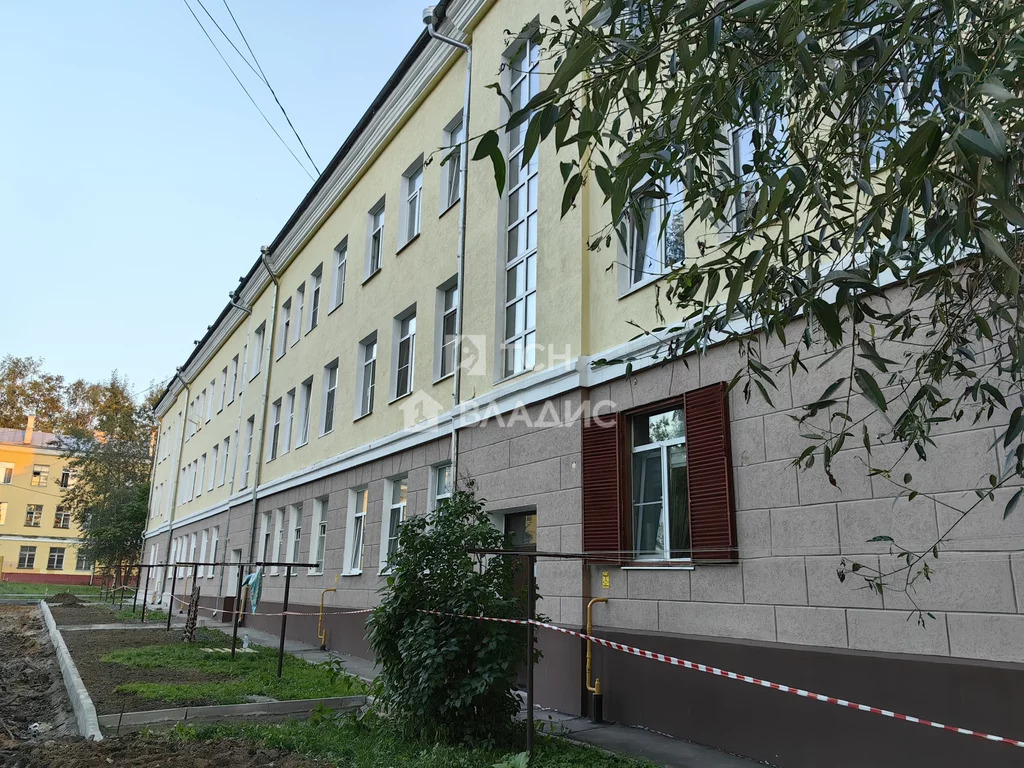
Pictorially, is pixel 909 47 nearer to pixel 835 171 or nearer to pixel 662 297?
pixel 835 171

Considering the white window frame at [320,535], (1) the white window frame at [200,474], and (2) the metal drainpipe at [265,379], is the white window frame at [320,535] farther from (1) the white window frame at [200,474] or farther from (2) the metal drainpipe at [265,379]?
(1) the white window frame at [200,474]

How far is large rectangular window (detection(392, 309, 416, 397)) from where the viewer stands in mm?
14305

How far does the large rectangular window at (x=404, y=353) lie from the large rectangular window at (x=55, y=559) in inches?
2475

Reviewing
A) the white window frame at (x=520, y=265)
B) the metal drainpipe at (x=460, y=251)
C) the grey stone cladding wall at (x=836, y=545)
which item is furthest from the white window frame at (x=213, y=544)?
the grey stone cladding wall at (x=836, y=545)

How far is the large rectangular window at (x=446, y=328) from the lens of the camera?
42.3 feet

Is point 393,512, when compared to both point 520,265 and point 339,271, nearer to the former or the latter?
point 520,265

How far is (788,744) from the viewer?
5910mm

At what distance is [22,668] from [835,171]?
46.5 feet

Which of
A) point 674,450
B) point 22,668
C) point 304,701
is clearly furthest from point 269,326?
point 674,450

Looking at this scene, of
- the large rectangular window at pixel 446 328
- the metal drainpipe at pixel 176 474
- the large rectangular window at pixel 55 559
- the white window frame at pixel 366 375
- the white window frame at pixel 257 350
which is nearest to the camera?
the large rectangular window at pixel 446 328

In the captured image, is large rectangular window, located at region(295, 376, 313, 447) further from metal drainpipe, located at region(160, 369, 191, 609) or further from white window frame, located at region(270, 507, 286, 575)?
metal drainpipe, located at region(160, 369, 191, 609)

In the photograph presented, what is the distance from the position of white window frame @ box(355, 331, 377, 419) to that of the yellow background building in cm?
5734

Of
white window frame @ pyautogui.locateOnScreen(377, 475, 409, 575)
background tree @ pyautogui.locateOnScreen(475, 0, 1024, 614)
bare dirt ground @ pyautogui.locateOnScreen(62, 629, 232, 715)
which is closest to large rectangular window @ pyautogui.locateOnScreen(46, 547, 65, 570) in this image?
bare dirt ground @ pyautogui.locateOnScreen(62, 629, 232, 715)

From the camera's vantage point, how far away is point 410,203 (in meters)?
15.8
